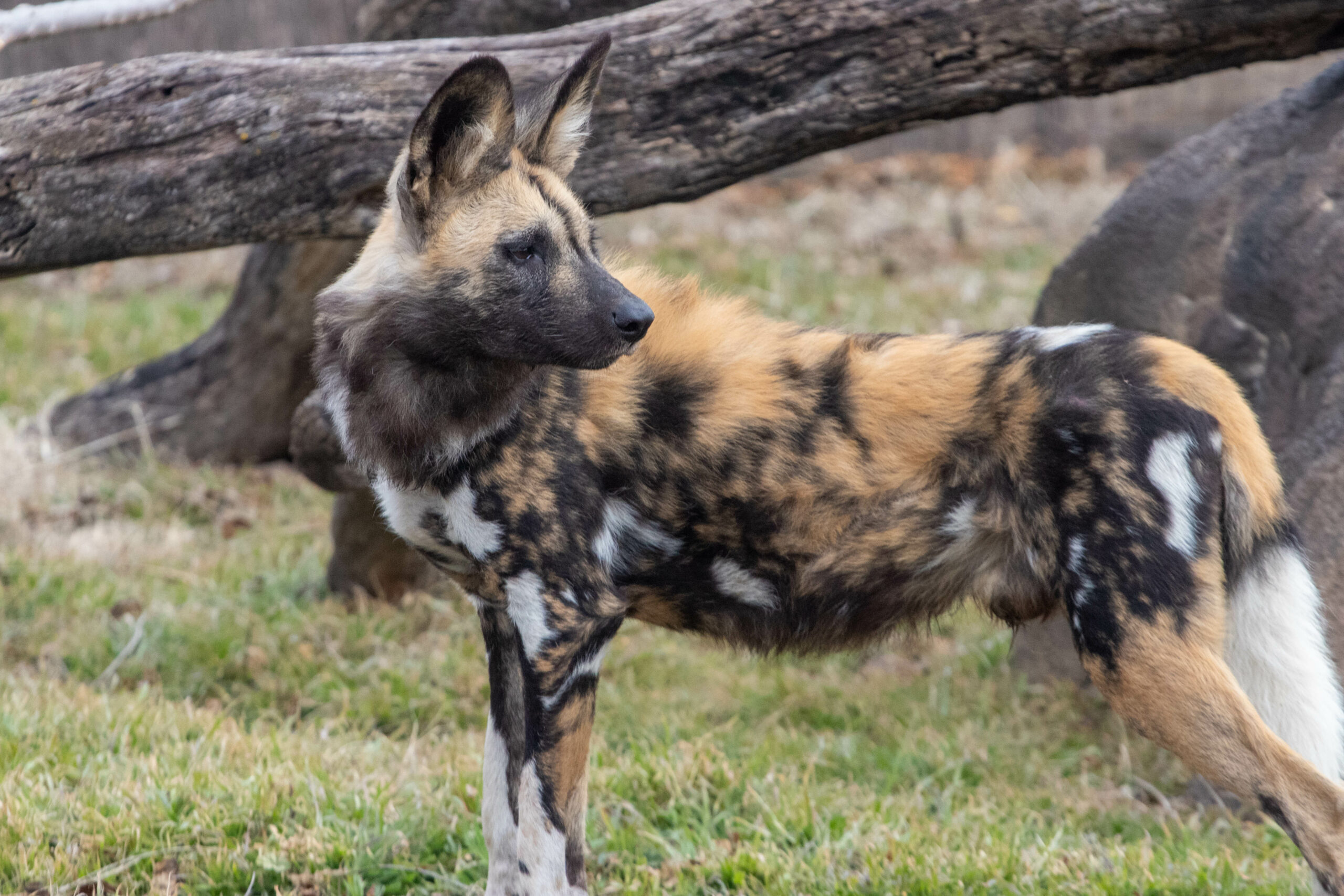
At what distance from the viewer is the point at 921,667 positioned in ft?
16.4

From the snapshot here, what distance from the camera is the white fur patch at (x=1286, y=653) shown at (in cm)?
279

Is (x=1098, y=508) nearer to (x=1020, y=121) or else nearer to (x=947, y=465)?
(x=947, y=465)

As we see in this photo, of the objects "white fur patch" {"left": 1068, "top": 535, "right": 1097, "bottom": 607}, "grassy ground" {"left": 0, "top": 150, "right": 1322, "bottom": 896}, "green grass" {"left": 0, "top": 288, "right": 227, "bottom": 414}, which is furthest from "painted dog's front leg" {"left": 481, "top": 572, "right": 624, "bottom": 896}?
"green grass" {"left": 0, "top": 288, "right": 227, "bottom": 414}

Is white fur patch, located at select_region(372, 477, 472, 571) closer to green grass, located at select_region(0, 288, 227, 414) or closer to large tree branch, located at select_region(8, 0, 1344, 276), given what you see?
large tree branch, located at select_region(8, 0, 1344, 276)

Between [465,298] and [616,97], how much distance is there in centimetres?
127

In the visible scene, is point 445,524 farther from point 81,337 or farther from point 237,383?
point 81,337

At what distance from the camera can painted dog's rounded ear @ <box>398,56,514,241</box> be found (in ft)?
8.86

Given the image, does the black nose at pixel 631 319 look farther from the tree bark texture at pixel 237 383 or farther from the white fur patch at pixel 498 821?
the tree bark texture at pixel 237 383

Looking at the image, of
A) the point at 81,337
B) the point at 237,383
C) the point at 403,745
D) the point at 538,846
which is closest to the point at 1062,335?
the point at 538,846

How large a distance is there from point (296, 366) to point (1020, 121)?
6390mm

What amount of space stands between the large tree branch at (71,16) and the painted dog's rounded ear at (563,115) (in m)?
0.97

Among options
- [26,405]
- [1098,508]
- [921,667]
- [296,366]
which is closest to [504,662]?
[1098,508]

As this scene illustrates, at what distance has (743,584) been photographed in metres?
3.04

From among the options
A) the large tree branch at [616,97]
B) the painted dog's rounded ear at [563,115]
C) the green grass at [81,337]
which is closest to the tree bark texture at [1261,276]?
the large tree branch at [616,97]
